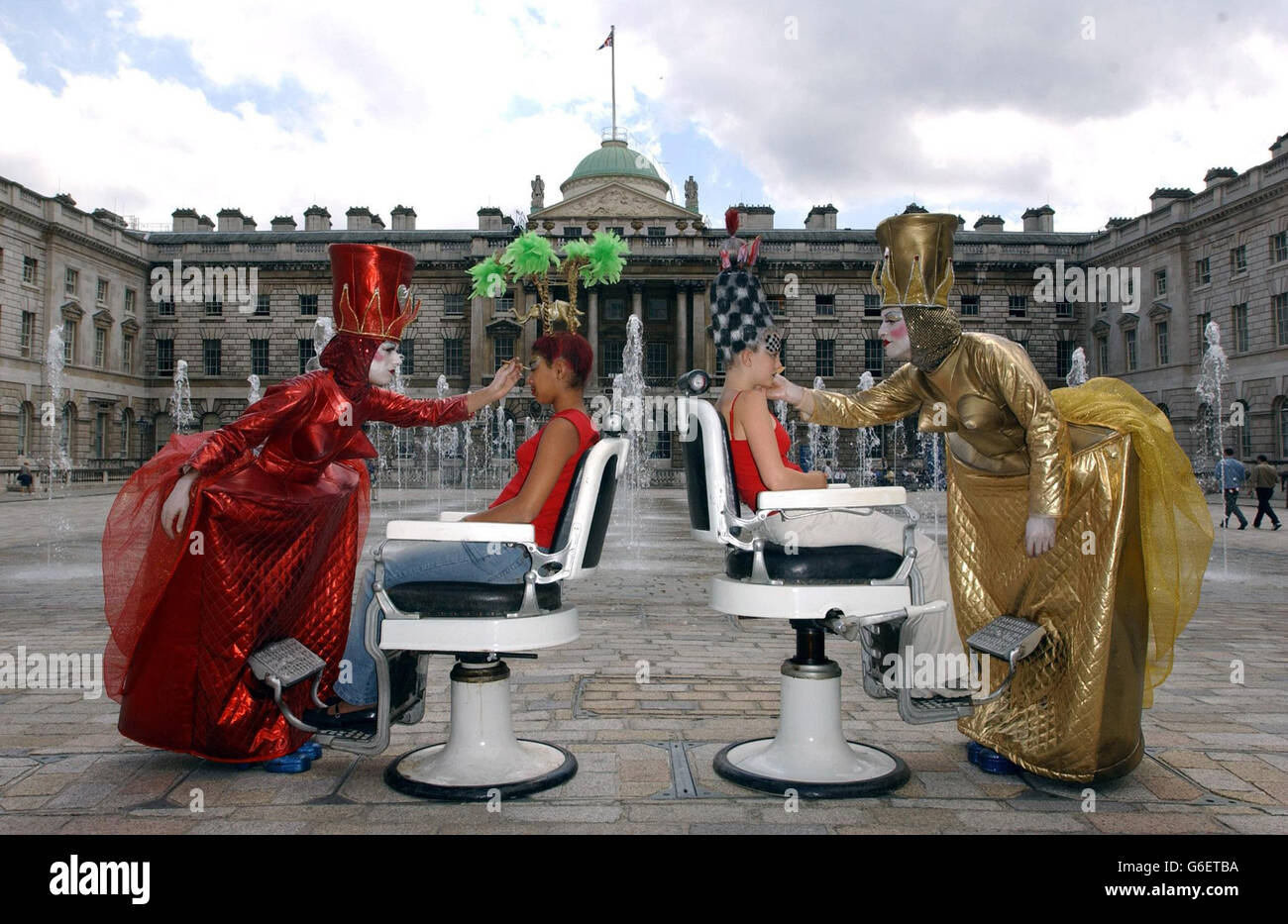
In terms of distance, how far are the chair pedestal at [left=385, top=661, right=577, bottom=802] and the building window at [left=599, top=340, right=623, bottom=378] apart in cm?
4468

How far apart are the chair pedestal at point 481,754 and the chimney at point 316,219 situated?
52.2 m

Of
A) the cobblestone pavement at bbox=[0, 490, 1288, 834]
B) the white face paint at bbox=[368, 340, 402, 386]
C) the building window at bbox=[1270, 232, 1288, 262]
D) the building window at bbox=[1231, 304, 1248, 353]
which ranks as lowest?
the cobblestone pavement at bbox=[0, 490, 1288, 834]

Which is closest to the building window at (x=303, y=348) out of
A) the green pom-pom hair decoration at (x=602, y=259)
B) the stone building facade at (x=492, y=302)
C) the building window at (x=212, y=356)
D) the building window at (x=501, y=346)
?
the stone building facade at (x=492, y=302)

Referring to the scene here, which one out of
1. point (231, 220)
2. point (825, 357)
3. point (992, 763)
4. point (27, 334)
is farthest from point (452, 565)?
point (231, 220)

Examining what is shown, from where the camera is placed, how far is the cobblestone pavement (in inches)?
117

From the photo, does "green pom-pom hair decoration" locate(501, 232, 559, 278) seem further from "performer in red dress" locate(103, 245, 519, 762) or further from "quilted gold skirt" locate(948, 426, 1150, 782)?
"quilted gold skirt" locate(948, 426, 1150, 782)

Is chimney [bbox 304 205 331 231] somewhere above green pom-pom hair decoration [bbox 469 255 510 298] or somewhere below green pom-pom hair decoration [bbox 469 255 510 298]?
above

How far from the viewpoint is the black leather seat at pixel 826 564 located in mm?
3100

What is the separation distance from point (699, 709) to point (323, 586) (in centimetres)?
185

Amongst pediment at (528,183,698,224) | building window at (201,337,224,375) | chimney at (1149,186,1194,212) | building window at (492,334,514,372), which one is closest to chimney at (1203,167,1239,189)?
chimney at (1149,186,1194,212)

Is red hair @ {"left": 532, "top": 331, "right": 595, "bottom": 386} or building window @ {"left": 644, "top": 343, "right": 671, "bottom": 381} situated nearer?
red hair @ {"left": 532, "top": 331, "right": 595, "bottom": 386}

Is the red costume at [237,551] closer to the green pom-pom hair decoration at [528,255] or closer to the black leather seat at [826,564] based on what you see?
the green pom-pom hair decoration at [528,255]

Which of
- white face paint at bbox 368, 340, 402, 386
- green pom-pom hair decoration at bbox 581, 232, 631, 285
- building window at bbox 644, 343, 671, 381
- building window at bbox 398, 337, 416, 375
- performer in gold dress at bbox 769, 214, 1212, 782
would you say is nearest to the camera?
performer in gold dress at bbox 769, 214, 1212, 782
